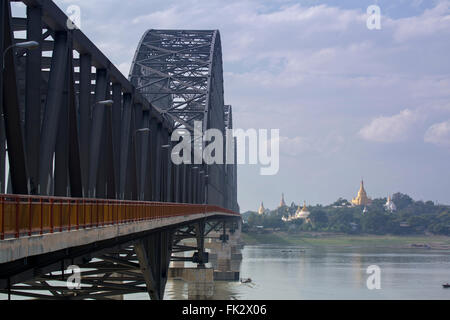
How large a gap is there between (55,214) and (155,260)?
81.6ft

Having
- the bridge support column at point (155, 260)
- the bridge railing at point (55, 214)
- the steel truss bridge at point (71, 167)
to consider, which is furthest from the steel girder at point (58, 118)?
the bridge support column at point (155, 260)

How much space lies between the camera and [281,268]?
139 m

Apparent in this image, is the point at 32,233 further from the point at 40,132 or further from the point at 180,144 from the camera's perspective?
the point at 180,144

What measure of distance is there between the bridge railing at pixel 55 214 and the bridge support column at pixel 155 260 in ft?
32.8

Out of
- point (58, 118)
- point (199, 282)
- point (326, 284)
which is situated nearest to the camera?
point (58, 118)

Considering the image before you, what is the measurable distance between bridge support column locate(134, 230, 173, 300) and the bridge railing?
9.98 m

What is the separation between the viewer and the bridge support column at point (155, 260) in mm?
40656

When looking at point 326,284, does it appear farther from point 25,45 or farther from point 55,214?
point 25,45

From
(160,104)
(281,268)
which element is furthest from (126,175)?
(281,268)

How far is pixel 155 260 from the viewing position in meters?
43.5

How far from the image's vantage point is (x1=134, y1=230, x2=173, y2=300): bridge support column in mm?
40656

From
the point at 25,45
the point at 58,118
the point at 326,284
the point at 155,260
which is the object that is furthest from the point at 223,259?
the point at 25,45

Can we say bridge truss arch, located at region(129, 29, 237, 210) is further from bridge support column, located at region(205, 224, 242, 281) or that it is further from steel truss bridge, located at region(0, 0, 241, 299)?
steel truss bridge, located at region(0, 0, 241, 299)
